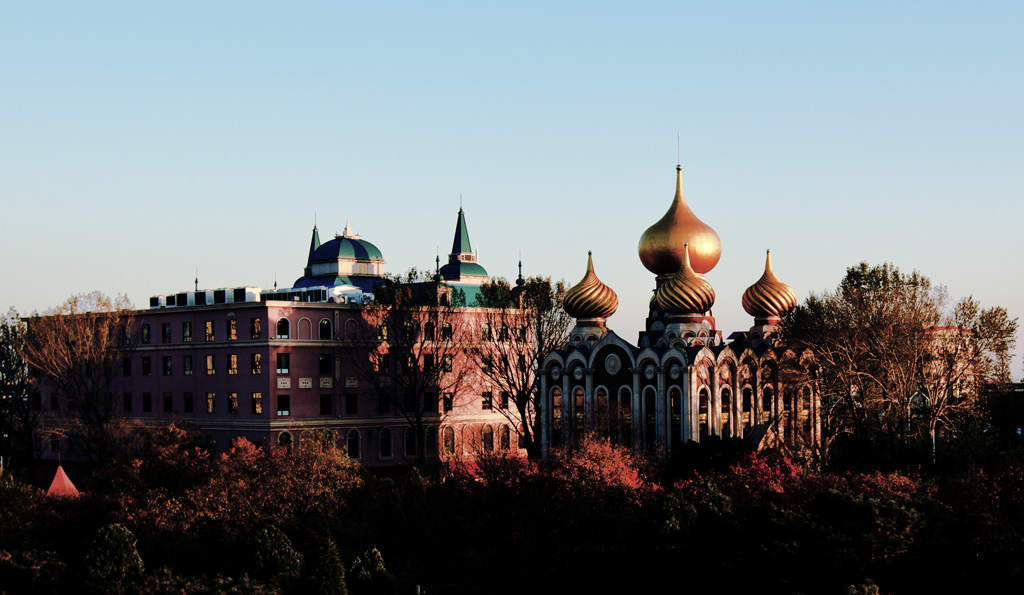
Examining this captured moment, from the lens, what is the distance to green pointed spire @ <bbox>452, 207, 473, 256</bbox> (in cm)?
11250

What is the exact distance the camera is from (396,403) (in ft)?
220

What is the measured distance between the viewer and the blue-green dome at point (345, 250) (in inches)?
3798

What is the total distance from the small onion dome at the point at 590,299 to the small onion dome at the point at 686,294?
13.8ft

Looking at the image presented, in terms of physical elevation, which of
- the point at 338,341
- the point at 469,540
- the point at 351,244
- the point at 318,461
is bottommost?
the point at 469,540

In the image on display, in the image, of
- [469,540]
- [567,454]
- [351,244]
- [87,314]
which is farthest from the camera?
[351,244]

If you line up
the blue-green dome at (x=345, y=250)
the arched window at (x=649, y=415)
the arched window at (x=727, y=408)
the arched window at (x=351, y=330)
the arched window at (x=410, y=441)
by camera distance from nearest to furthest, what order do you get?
the arched window at (x=649, y=415) → the arched window at (x=727, y=408) → the arched window at (x=351, y=330) → the arched window at (x=410, y=441) → the blue-green dome at (x=345, y=250)

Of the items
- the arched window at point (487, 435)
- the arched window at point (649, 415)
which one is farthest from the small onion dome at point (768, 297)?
the arched window at point (487, 435)

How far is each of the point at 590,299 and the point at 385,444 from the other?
15768 millimetres

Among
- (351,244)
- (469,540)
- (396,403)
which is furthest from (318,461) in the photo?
(351,244)

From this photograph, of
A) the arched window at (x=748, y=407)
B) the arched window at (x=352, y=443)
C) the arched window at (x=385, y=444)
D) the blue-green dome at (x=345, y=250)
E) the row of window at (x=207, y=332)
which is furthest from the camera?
the blue-green dome at (x=345, y=250)

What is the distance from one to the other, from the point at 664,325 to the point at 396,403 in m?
15.9

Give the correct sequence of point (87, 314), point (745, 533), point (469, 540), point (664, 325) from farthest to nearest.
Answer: point (87, 314), point (664, 325), point (469, 540), point (745, 533)

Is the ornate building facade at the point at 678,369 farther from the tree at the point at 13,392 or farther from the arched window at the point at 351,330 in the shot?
the tree at the point at 13,392

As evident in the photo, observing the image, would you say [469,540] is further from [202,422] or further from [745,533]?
[202,422]
